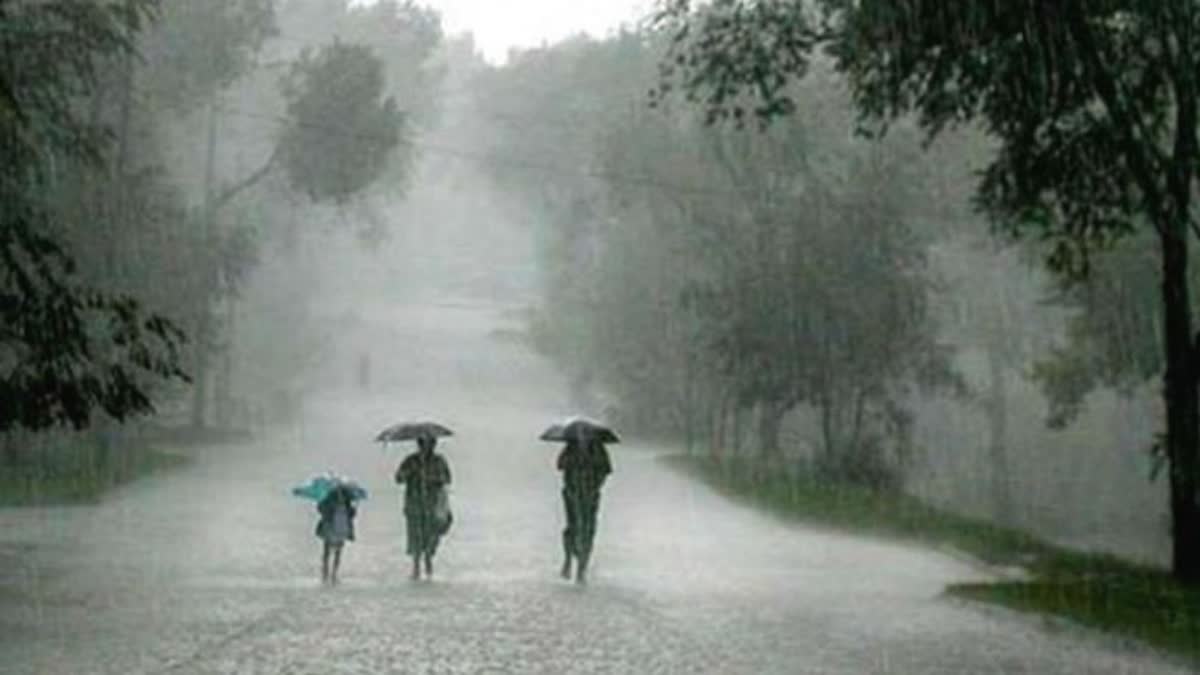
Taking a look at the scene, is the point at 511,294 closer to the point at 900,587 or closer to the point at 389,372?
the point at 389,372

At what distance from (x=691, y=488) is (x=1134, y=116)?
66.0ft

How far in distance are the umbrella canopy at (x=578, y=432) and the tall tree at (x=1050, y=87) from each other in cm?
443

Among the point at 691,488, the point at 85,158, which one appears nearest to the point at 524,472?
the point at 691,488

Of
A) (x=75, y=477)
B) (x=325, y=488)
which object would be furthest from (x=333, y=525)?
(x=75, y=477)

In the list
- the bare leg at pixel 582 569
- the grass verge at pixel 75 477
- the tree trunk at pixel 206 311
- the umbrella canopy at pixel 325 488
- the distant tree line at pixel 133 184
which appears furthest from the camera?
the tree trunk at pixel 206 311

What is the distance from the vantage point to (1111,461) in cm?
6719

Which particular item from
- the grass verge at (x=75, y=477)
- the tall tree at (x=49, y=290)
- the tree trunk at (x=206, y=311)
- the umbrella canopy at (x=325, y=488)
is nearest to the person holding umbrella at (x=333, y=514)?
the umbrella canopy at (x=325, y=488)

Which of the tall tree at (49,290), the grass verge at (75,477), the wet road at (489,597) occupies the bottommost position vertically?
the wet road at (489,597)

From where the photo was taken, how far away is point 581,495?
22547 millimetres

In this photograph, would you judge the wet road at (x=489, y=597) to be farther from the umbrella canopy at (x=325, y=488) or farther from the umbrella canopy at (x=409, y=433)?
the umbrella canopy at (x=409, y=433)

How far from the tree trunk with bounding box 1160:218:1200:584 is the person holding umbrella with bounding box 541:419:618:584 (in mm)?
7043

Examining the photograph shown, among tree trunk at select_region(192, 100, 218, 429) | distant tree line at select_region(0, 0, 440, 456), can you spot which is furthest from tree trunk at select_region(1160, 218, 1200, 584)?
tree trunk at select_region(192, 100, 218, 429)

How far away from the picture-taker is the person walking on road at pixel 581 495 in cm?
2220

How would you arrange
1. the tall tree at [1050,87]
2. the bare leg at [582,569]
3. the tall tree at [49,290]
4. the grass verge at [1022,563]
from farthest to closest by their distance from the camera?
the bare leg at [582,569] → the tall tree at [1050,87] → the grass verge at [1022,563] → the tall tree at [49,290]
